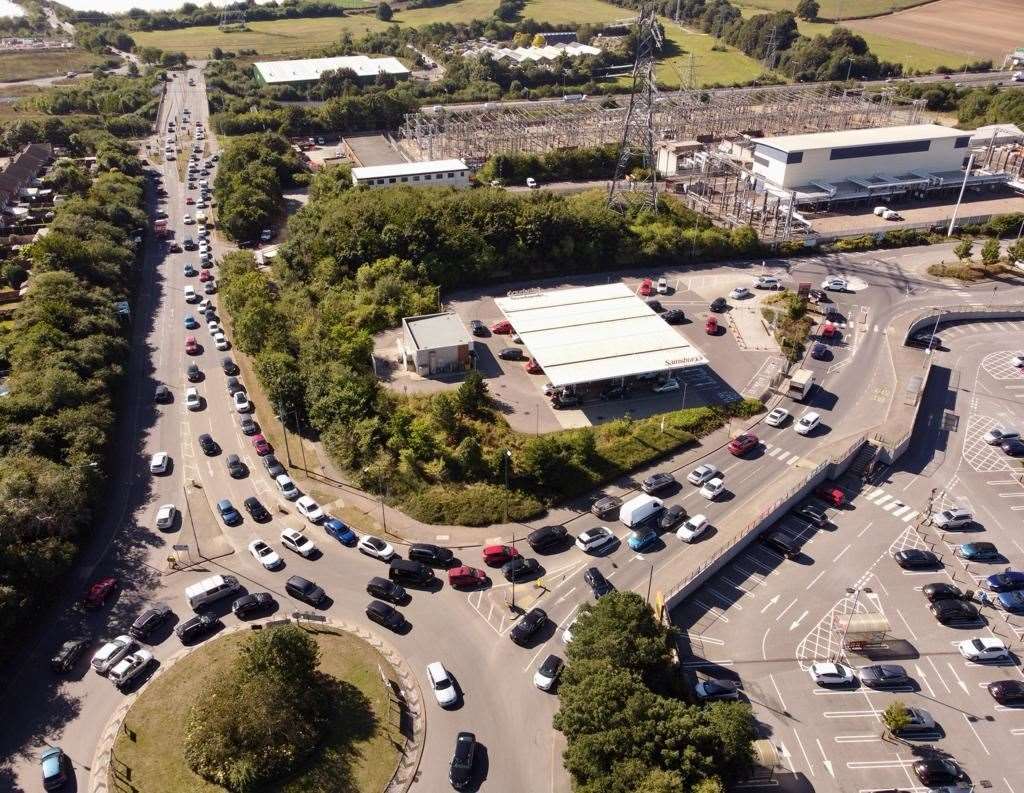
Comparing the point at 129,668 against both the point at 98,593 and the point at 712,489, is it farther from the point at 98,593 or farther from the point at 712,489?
the point at 712,489

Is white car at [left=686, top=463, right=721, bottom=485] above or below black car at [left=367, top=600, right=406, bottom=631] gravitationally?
above

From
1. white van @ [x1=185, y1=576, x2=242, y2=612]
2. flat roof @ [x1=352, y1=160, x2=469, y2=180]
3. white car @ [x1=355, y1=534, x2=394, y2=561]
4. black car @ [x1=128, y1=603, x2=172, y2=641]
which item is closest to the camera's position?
black car @ [x1=128, y1=603, x2=172, y2=641]

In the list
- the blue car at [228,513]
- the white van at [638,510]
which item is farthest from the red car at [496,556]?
the blue car at [228,513]

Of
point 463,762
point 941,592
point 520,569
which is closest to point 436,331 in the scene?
point 520,569

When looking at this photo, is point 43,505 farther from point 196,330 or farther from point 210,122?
point 210,122

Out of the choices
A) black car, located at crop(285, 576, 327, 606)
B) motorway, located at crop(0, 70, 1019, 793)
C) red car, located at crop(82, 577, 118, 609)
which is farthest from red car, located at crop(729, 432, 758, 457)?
red car, located at crop(82, 577, 118, 609)

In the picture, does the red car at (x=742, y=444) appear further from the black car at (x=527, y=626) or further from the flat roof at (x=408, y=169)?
the flat roof at (x=408, y=169)

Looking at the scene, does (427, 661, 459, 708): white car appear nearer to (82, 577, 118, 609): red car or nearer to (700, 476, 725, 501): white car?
(82, 577, 118, 609): red car
